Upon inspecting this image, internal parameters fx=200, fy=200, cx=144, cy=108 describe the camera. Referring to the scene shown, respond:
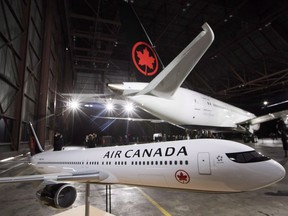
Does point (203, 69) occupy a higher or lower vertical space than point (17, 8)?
higher

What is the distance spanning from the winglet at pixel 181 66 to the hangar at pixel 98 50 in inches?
116

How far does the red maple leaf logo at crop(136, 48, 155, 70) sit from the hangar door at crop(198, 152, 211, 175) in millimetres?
7741

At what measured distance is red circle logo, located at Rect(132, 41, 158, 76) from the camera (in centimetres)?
1179

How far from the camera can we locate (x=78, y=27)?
1241 inches

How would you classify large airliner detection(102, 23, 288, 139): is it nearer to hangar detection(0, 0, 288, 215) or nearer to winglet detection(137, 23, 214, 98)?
winglet detection(137, 23, 214, 98)


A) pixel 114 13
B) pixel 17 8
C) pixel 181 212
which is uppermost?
pixel 114 13

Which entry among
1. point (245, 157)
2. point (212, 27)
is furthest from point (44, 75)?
point (245, 157)

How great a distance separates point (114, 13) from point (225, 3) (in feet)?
45.9

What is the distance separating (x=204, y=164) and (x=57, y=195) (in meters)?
4.09

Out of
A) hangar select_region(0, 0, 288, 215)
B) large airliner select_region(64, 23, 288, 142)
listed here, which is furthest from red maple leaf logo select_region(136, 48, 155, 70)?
large airliner select_region(64, 23, 288, 142)

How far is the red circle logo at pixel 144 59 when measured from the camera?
11792mm

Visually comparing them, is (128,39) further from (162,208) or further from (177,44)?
(177,44)

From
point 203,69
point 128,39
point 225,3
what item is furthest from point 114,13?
point 203,69

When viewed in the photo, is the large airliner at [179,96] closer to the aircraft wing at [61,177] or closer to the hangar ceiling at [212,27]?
the aircraft wing at [61,177]
